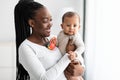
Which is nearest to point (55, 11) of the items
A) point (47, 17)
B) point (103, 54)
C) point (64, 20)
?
point (103, 54)

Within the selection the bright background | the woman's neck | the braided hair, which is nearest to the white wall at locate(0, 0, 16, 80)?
the bright background

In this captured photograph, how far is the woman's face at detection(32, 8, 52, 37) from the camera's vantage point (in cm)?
135

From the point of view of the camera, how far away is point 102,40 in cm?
269

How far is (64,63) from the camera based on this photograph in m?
1.33

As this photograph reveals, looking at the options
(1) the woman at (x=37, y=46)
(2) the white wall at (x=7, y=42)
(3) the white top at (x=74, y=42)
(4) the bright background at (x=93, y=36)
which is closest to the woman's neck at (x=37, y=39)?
(1) the woman at (x=37, y=46)

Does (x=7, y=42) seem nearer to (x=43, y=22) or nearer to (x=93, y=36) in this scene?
(x=93, y=36)

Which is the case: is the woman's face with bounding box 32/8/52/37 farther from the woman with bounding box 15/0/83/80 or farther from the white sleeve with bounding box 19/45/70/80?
the white sleeve with bounding box 19/45/70/80

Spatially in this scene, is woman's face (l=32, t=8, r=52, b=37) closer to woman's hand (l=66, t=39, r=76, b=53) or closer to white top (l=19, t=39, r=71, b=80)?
white top (l=19, t=39, r=71, b=80)

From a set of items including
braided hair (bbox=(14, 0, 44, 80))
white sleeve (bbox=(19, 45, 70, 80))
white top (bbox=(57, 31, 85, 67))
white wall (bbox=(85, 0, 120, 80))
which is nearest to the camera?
white sleeve (bbox=(19, 45, 70, 80))

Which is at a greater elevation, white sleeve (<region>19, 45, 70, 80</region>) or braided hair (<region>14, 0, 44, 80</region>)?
braided hair (<region>14, 0, 44, 80</region>)

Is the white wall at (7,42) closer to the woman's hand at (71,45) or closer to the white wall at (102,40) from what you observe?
the white wall at (102,40)

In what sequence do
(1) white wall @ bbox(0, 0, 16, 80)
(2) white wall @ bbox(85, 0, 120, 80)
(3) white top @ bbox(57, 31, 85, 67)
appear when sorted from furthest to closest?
(1) white wall @ bbox(0, 0, 16, 80) < (2) white wall @ bbox(85, 0, 120, 80) < (3) white top @ bbox(57, 31, 85, 67)

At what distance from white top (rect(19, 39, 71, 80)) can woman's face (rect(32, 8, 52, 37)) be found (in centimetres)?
8

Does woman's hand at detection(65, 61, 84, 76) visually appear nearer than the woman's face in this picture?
No
